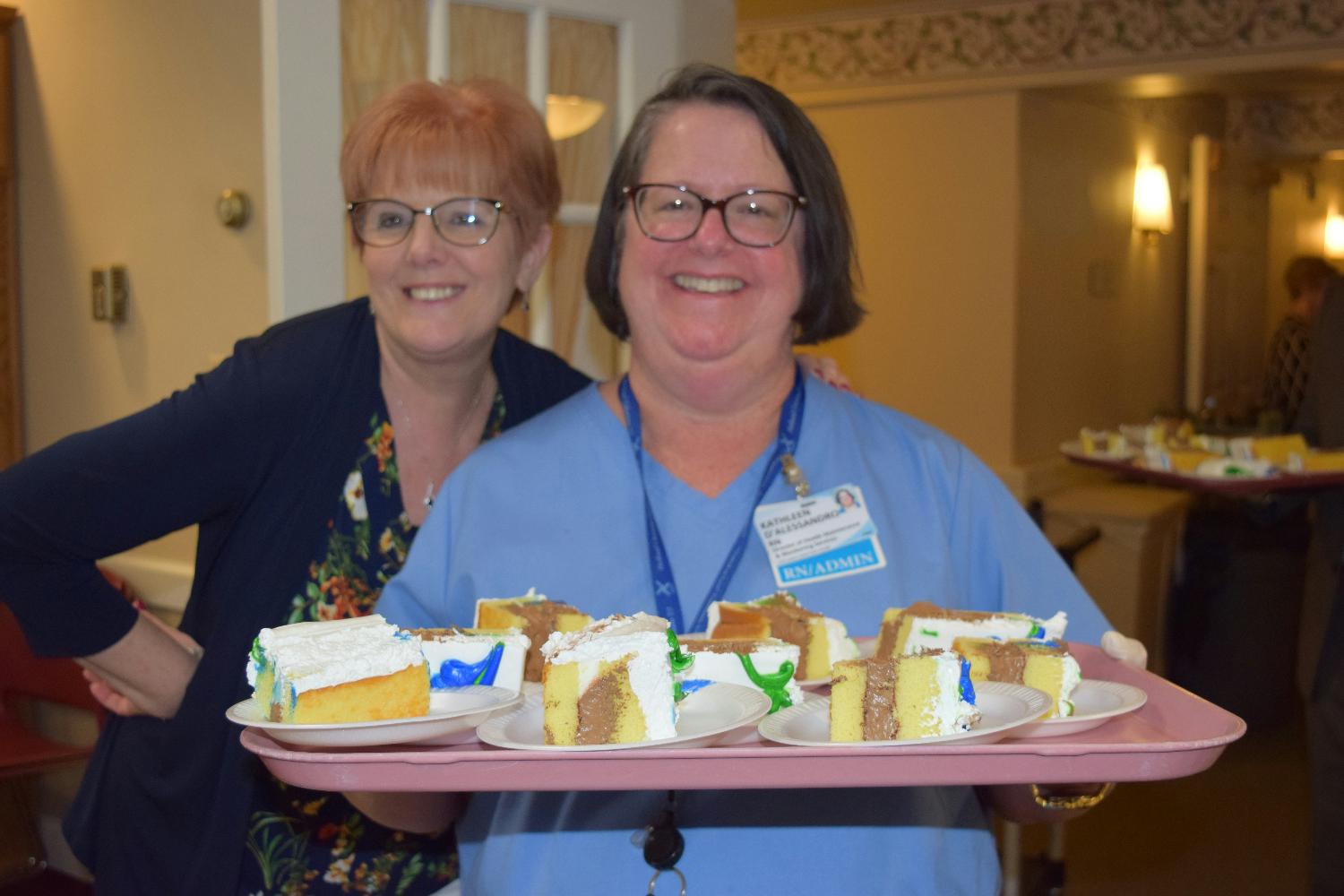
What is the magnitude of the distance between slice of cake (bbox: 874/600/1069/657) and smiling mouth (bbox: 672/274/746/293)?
50 cm

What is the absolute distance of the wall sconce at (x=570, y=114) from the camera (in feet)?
9.17

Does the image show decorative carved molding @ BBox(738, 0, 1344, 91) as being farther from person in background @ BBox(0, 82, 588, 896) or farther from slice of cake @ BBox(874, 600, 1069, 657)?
slice of cake @ BBox(874, 600, 1069, 657)

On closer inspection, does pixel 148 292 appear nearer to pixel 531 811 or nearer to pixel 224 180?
pixel 224 180

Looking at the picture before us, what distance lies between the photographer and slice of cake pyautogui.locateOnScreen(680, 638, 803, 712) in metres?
1.37

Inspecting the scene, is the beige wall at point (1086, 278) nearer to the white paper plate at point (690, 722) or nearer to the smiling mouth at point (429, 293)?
the smiling mouth at point (429, 293)

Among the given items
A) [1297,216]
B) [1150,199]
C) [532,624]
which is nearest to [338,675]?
[532,624]

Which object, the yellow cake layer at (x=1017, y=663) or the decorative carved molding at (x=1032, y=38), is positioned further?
the decorative carved molding at (x=1032, y=38)

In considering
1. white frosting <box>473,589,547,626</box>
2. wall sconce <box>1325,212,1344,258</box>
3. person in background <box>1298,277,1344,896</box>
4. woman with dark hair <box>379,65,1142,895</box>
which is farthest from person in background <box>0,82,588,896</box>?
wall sconce <box>1325,212,1344,258</box>

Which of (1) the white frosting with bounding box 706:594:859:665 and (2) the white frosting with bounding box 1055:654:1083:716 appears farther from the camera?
(1) the white frosting with bounding box 706:594:859:665

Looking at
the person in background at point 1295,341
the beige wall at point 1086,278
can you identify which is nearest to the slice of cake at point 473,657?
the beige wall at point 1086,278

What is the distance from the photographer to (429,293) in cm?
198

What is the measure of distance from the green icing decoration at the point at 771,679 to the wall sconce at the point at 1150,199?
303 inches

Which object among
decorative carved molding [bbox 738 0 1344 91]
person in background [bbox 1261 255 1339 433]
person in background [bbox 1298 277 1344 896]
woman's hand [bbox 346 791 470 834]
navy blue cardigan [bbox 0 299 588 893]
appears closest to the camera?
woman's hand [bbox 346 791 470 834]

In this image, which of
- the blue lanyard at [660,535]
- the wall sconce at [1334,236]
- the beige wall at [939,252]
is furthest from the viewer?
the wall sconce at [1334,236]
